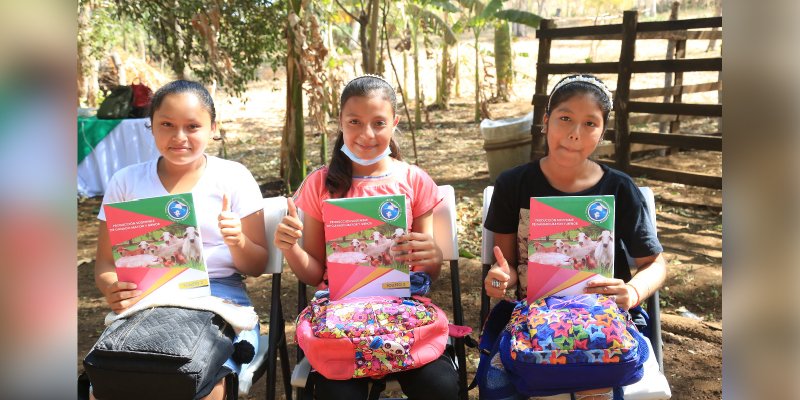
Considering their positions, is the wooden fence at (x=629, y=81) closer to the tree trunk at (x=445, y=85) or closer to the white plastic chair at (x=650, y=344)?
the white plastic chair at (x=650, y=344)

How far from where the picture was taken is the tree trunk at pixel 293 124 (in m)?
6.75

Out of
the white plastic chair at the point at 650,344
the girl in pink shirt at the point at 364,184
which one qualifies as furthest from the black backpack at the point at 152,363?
the white plastic chair at the point at 650,344

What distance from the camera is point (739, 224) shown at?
33.2 inches

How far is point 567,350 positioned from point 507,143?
22.0 ft

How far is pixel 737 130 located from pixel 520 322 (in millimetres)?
1653

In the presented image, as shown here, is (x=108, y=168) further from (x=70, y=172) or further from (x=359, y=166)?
(x=70, y=172)

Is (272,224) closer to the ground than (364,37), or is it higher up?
closer to the ground

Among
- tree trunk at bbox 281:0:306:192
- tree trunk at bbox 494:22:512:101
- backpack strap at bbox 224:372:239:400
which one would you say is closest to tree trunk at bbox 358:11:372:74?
tree trunk at bbox 281:0:306:192

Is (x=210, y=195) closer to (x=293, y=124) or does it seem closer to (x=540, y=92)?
(x=293, y=124)

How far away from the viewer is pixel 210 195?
2.79 meters

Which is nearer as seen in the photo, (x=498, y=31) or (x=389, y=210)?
(x=389, y=210)

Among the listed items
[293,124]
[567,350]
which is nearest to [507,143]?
[293,124]

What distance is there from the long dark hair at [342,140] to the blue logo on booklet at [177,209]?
24.2 inches

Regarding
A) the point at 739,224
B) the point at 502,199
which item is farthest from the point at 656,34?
the point at 739,224
